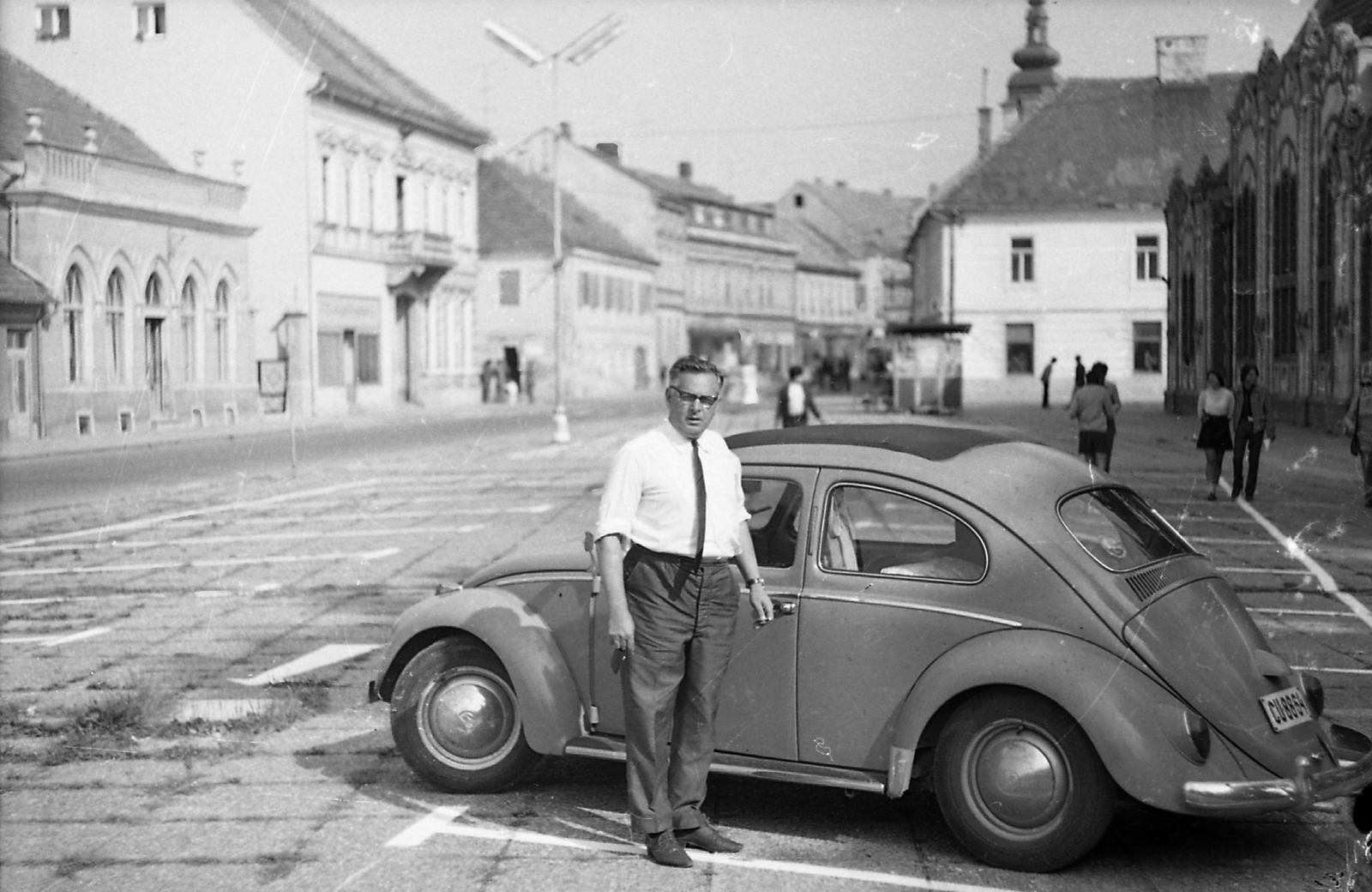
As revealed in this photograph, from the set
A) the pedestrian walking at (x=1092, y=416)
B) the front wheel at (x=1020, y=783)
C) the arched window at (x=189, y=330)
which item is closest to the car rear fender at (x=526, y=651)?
the front wheel at (x=1020, y=783)

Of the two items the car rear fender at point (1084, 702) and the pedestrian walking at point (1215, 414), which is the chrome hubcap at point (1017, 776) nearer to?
the car rear fender at point (1084, 702)

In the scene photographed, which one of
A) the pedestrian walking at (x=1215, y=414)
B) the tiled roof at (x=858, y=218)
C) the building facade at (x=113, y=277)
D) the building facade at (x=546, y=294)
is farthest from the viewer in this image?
the tiled roof at (x=858, y=218)

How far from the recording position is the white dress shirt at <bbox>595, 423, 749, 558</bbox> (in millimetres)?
5836

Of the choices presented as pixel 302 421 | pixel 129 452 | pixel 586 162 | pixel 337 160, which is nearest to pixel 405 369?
pixel 337 160

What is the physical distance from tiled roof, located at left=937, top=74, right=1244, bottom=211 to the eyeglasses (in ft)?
19.7

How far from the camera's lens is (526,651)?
654cm

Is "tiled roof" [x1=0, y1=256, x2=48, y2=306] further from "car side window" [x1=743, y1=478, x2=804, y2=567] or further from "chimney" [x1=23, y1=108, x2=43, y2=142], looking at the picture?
"car side window" [x1=743, y1=478, x2=804, y2=567]

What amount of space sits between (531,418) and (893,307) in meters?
80.6

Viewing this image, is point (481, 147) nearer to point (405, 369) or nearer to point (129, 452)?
point (405, 369)

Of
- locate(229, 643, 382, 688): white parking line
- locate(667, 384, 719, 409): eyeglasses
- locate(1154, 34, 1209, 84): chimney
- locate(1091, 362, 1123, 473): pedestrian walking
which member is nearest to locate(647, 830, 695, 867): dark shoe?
locate(667, 384, 719, 409): eyeglasses

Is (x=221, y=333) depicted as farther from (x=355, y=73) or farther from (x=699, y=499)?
(x=699, y=499)

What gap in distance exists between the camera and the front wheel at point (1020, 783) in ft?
18.4

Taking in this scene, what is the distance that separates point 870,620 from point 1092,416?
11487mm

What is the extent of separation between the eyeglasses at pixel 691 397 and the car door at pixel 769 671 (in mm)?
632
